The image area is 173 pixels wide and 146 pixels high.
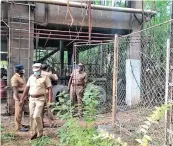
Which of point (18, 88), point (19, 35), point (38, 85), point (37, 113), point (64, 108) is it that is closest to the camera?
point (64, 108)

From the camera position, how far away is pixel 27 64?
10383mm

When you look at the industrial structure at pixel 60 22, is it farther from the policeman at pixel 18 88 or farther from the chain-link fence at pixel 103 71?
the policeman at pixel 18 88

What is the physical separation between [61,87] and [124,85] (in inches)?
102

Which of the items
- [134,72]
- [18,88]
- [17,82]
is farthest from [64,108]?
[134,72]

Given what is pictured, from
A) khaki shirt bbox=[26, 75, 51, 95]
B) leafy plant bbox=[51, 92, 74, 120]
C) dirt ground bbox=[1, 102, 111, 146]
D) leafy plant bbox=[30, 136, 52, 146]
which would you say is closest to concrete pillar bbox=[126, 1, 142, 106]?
dirt ground bbox=[1, 102, 111, 146]

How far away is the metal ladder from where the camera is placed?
10148 mm

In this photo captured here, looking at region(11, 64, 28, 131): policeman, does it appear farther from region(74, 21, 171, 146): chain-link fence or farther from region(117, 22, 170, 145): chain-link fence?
region(117, 22, 170, 145): chain-link fence

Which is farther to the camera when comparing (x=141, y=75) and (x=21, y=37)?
(x=141, y=75)

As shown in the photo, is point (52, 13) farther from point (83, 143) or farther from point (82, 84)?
point (83, 143)

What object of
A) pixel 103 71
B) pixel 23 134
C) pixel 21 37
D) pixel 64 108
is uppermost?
pixel 21 37

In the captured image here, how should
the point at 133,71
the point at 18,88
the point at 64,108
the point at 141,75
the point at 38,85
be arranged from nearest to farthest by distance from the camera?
the point at 64,108 < the point at 38,85 < the point at 18,88 < the point at 141,75 < the point at 133,71

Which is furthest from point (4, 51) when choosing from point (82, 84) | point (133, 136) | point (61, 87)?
point (133, 136)

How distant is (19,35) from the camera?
10234 mm

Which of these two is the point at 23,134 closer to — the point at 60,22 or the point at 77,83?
the point at 77,83
